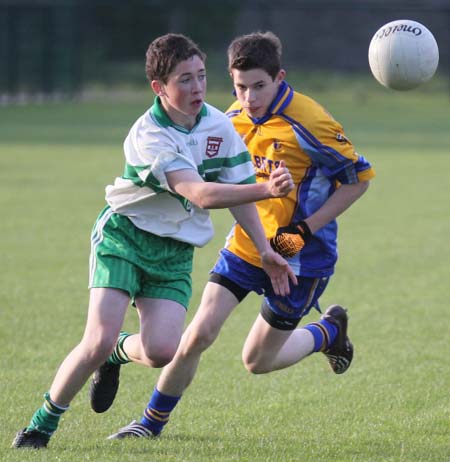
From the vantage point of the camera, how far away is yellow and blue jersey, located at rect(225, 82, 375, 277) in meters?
5.57

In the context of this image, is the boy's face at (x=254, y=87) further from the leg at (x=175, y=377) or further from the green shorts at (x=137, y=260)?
the leg at (x=175, y=377)

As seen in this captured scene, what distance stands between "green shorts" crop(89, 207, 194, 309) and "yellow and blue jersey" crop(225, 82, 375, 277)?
601 millimetres

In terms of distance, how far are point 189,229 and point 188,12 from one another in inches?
1290

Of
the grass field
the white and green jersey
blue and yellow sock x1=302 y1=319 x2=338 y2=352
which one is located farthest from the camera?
blue and yellow sock x1=302 y1=319 x2=338 y2=352

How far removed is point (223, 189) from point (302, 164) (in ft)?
3.53

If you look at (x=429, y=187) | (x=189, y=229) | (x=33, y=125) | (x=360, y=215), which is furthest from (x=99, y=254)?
(x=33, y=125)

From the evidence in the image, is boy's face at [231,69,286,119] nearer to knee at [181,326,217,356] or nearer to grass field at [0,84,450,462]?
knee at [181,326,217,356]

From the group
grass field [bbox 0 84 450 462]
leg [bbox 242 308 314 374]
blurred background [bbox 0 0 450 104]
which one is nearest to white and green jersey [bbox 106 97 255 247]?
leg [bbox 242 308 314 374]

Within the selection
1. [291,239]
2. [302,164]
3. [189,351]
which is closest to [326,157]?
[302,164]

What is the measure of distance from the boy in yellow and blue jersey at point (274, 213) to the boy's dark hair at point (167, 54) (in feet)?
1.74

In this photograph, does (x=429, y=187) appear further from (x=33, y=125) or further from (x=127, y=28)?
(x=127, y=28)

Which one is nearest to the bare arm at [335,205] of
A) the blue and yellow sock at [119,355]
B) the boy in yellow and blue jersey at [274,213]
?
the boy in yellow and blue jersey at [274,213]

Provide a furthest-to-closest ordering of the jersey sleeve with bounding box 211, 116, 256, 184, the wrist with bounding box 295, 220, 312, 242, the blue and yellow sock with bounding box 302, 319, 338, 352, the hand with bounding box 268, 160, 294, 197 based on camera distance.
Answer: the blue and yellow sock with bounding box 302, 319, 338, 352, the wrist with bounding box 295, 220, 312, 242, the jersey sleeve with bounding box 211, 116, 256, 184, the hand with bounding box 268, 160, 294, 197

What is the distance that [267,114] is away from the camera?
566cm
